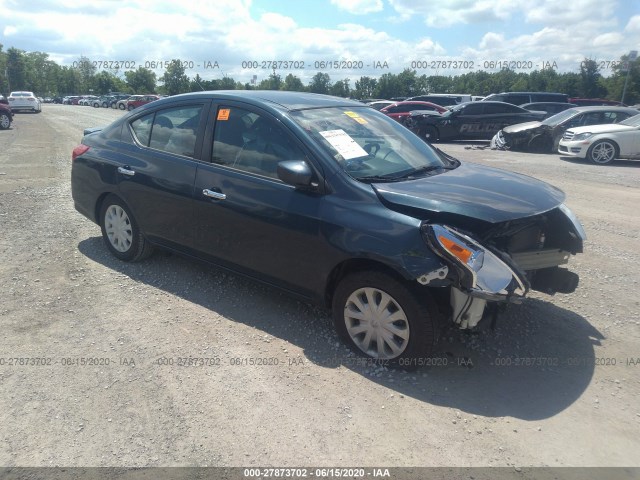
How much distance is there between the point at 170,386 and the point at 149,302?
1.32 metres

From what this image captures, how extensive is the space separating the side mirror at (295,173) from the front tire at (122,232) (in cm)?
208

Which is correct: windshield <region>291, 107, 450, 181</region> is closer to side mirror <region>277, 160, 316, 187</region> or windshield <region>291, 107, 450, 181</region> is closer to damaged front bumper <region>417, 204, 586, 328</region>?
side mirror <region>277, 160, 316, 187</region>

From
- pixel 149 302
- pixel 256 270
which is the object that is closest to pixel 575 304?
pixel 256 270

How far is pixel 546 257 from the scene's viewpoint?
3.68m

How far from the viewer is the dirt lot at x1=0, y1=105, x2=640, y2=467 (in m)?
2.70

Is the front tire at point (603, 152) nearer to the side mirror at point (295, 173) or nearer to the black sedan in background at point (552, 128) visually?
the black sedan in background at point (552, 128)

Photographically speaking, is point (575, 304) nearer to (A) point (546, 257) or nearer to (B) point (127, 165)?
(A) point (546, 257)

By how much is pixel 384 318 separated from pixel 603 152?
487 inches

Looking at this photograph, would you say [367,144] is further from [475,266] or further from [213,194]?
[475,266]

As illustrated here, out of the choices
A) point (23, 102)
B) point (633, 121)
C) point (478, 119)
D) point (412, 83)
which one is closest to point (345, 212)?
point (633, 121)

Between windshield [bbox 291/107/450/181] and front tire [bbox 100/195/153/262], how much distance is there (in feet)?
7.05

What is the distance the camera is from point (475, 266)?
9.83ft

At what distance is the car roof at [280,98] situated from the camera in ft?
13.3

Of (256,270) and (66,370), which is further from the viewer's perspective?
(256,270)
